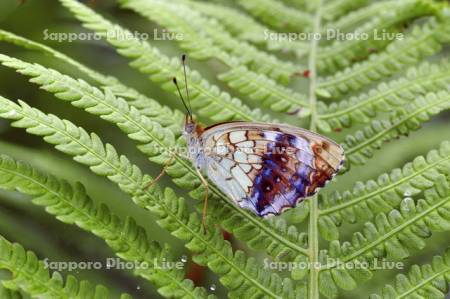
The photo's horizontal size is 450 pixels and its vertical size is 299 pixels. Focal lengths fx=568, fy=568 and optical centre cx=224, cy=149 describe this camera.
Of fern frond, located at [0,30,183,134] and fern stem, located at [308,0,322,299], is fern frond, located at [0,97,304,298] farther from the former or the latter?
fern frond, located at [0,30,183,134]

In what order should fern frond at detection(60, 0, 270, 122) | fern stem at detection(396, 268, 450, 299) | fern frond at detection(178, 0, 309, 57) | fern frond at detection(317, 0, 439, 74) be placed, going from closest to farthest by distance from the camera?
fern stem at detection(396, 268, 450, 299)
fern frond at detection(60, 0, 270, 122)
fern frond at detection(317, 0, 439, 74)
fern frond at detection(178, 0, 309, 57)

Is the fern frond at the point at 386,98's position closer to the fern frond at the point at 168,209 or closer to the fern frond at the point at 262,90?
the fern frond at the point at 262,90

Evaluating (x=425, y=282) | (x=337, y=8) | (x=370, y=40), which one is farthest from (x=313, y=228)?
(x=337, y=8)

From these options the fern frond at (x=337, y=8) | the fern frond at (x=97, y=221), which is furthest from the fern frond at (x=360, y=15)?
the fern frond at (x=97, y=221)

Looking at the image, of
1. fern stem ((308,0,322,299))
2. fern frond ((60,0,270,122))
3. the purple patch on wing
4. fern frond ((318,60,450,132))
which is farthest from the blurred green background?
the purple patch on wing

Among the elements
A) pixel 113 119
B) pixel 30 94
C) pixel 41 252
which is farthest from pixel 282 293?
pixel 30 94

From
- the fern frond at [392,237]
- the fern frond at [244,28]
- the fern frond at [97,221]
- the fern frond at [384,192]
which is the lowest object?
the fern frond at [97,221]
